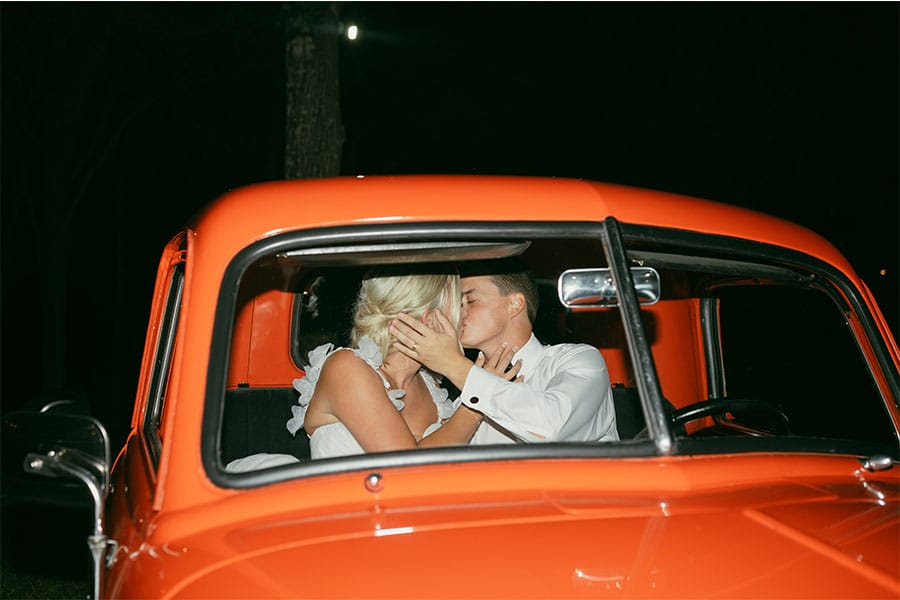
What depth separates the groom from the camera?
2521mm

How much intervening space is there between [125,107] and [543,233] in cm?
1615

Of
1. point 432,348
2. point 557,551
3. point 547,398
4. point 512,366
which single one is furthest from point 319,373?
point 557,551

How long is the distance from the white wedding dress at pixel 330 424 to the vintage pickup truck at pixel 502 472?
0.35 m

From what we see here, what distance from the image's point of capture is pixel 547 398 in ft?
8.45

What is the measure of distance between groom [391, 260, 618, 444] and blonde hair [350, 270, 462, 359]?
7cm

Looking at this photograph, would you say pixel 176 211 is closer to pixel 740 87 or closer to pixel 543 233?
pixel 740 87

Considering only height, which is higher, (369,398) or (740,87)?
(740,87)

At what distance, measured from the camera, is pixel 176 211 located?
29109 millimetres

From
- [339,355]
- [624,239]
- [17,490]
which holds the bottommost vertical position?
[17,490]

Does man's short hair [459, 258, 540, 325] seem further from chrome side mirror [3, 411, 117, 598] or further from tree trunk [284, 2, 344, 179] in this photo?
tree trunk [284, 2, 344, 179]

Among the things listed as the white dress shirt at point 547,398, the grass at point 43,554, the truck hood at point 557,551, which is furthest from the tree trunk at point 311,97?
the truck hood at point 557,551

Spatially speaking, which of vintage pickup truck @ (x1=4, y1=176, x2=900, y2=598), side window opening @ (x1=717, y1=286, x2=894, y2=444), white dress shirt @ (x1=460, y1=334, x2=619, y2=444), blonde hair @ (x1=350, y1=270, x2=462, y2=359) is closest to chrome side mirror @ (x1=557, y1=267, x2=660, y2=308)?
vintage pickup truck @ (x1=4, y1=176, x2=900, y2=598)

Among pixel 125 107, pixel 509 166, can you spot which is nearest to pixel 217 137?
pixel 125 107

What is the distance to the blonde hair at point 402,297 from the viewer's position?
2924mm
